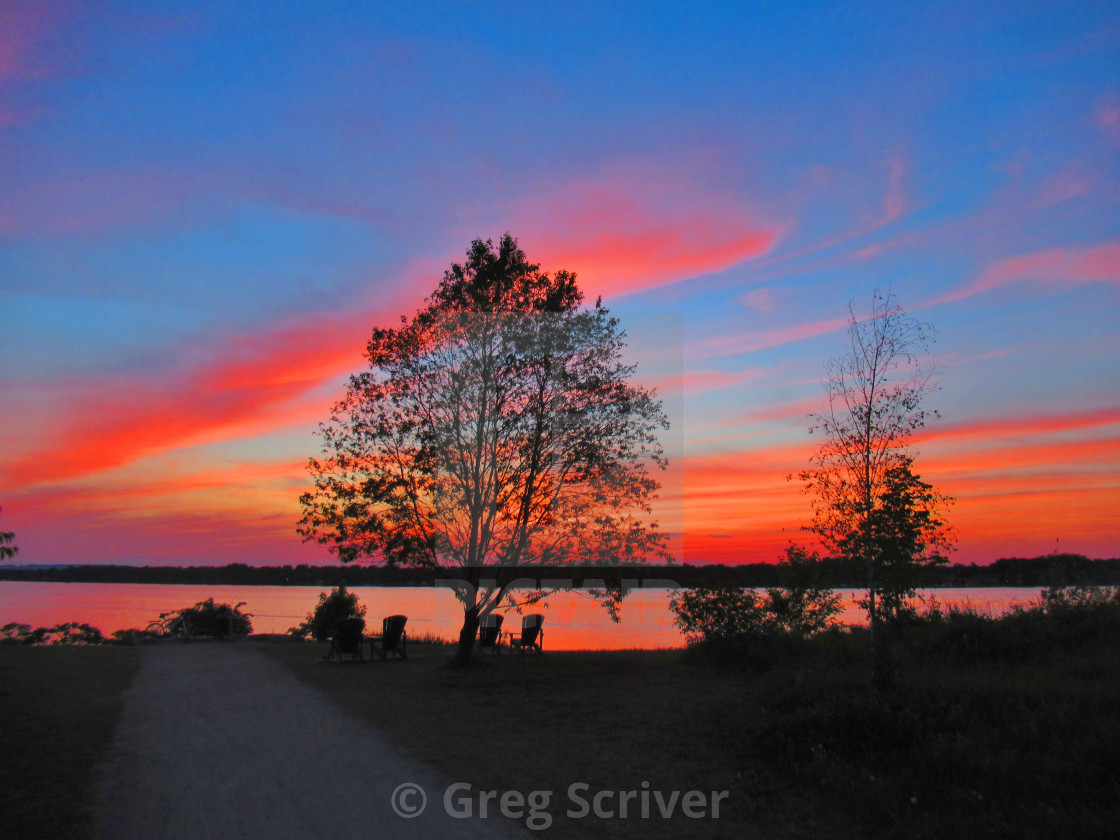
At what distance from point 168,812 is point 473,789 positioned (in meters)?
2.53

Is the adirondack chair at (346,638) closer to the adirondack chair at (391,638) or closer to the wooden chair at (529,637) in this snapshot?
the adirondack chair at (391,638)

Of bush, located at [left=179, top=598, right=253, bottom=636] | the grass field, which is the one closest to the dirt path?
the grass field

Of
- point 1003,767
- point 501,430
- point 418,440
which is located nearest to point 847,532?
point 1003,767

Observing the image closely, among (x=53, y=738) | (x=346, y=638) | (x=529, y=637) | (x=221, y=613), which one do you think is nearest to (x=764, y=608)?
(x=529, y=637)

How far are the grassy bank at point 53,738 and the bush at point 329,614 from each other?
→ 7.29 meters

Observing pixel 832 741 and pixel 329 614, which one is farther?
pixel 329 614

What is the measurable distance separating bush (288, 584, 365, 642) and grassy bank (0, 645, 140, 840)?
729 centimetres

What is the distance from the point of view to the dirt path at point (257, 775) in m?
5.16

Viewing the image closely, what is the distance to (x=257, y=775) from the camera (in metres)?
6.46

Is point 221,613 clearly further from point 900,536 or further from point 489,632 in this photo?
point 900,536

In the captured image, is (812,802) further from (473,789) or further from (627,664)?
(627,664)

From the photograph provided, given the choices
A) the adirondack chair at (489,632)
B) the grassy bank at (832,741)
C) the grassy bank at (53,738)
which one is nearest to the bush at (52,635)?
the grassy bank at (53,738)

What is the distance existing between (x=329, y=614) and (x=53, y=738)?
13.7 m

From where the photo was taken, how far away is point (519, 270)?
53.3 ft
